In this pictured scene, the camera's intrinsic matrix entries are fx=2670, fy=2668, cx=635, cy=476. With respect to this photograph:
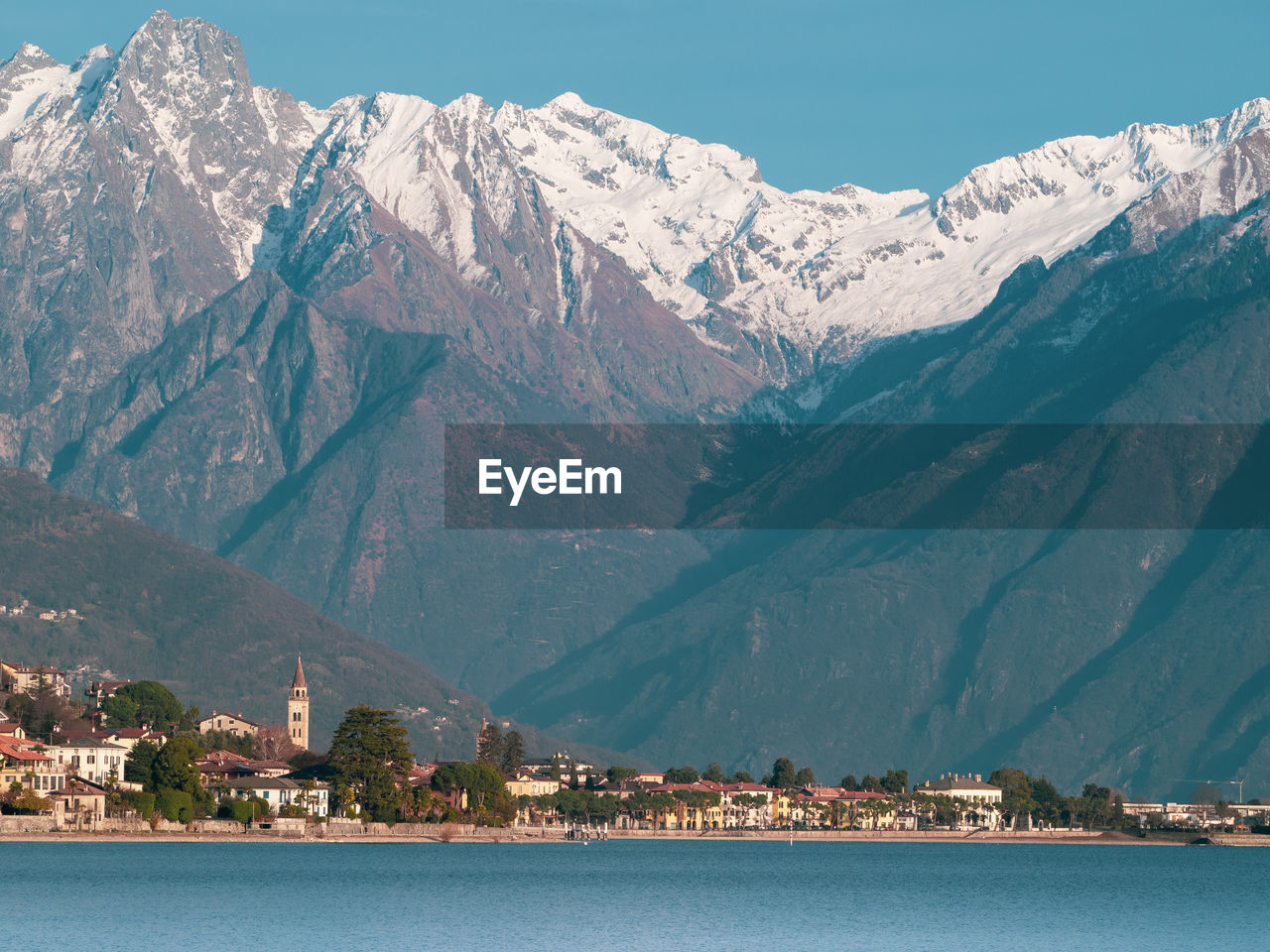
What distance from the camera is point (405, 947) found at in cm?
17200

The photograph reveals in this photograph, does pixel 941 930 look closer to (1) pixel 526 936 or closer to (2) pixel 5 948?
(1) pixel 526 936

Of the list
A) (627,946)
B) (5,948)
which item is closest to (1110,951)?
(627,946)

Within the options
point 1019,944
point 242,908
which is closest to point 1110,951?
point 1019,944

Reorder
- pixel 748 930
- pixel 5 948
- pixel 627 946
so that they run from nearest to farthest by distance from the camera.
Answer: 1. pixel 5 948
2. pixel 627 946
3. pixel 748 930

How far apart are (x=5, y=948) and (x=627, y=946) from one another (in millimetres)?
40389

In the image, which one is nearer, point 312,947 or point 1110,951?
point 312,947

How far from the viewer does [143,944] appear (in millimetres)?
168500

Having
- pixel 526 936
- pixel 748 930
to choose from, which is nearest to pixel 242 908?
pixel 526 936

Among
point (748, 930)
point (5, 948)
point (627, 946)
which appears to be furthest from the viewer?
point (748, 930)

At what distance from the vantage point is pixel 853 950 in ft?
587

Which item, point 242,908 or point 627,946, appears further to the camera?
point 242,908

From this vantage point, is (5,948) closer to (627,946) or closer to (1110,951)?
(627,946)

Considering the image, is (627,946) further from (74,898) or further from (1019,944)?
(74,898)

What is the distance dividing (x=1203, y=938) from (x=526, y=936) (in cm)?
5194
